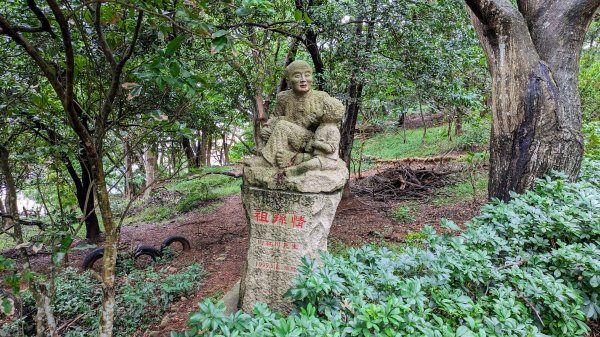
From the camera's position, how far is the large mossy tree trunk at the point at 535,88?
3721 millimetres

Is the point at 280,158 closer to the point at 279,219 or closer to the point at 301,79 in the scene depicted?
the point at 279,219

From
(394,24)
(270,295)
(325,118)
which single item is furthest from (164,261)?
(394,24)

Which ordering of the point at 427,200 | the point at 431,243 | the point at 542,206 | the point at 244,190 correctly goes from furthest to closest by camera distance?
the point at 427,200 < the point at 244,190 < the point at 542,206 < the point at 431,243

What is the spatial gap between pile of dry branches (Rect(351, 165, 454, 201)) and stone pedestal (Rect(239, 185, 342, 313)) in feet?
16.6

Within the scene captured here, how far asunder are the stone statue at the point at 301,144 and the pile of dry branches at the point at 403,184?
4.83 meters

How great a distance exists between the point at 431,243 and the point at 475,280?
1.44 feet

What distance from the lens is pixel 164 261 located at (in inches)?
219

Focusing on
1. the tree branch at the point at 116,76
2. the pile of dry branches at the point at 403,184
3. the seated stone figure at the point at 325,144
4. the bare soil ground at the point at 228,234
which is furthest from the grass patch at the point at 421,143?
the tree branch at the point at 116,76

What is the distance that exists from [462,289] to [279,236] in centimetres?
151

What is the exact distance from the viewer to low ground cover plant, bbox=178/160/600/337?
1759 mm

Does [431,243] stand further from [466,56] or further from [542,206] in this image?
[466,56]

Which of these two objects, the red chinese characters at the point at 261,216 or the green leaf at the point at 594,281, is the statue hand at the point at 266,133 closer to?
the red chinese characters at the point at 261,216

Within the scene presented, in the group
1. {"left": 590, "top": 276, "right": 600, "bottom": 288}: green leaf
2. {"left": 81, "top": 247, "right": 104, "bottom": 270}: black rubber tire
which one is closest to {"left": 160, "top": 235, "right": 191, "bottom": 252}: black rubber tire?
{"left": 81, "top": 247, "right": 104, "bottom": 270}: black rubber tire

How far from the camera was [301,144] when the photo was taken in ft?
11.4
